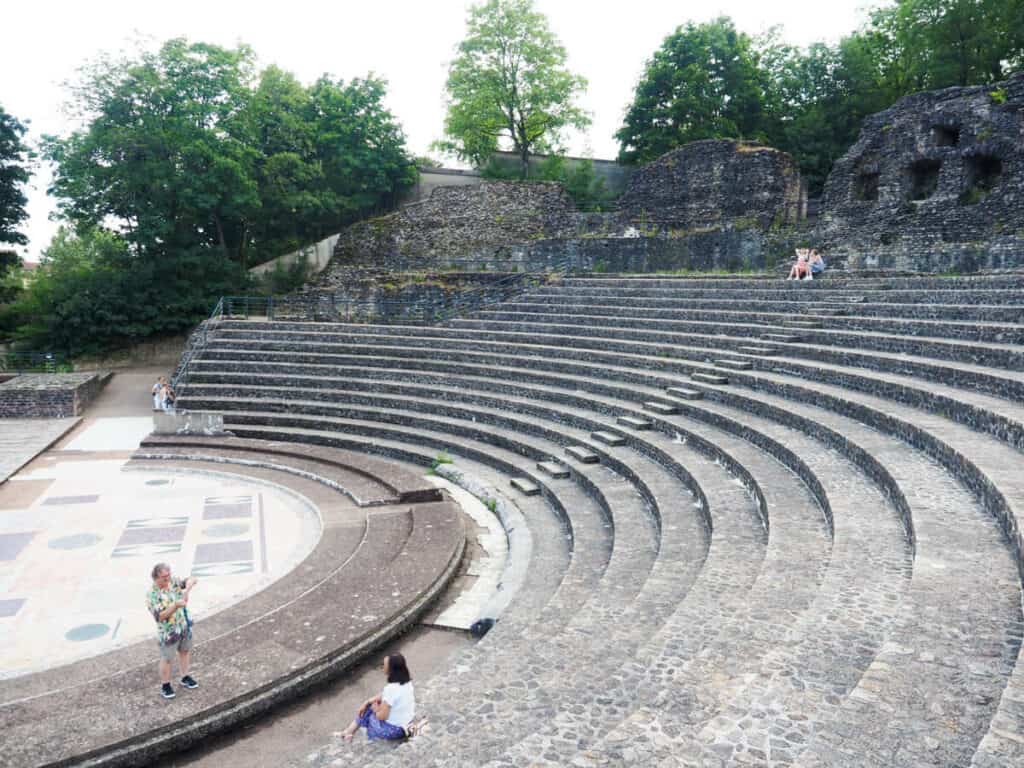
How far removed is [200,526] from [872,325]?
9.48 m

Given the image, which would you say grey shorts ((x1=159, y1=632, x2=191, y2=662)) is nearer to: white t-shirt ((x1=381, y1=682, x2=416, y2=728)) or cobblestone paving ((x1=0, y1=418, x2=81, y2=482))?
white t-shirt ((x1=381, y1=682, x2=416, y2=728))

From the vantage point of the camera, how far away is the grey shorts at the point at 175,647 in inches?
165

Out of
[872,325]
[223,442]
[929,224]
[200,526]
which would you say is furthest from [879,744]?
[929,224]

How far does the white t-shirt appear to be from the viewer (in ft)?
10.9

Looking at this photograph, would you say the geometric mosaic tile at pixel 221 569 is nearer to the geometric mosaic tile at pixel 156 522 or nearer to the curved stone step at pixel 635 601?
the geometric mosaic tile at pixel 156 522

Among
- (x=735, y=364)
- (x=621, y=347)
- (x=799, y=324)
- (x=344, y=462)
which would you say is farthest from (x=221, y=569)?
(x=799, y=324)

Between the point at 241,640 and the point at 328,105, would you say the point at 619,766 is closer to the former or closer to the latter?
the point at 241,640

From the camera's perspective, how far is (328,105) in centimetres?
2514

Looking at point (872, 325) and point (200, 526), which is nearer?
point (200, 526)

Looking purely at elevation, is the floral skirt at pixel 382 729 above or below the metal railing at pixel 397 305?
below

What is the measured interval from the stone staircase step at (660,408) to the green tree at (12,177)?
74.2ft

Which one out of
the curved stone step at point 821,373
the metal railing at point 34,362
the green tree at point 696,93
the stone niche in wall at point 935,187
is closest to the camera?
the curved stone step at point 821,373

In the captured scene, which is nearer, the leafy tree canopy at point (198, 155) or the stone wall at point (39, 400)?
the stone wall at point (39, 400)

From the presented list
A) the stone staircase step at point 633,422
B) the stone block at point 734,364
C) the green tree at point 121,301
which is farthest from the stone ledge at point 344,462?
the green tree at point 121,301
